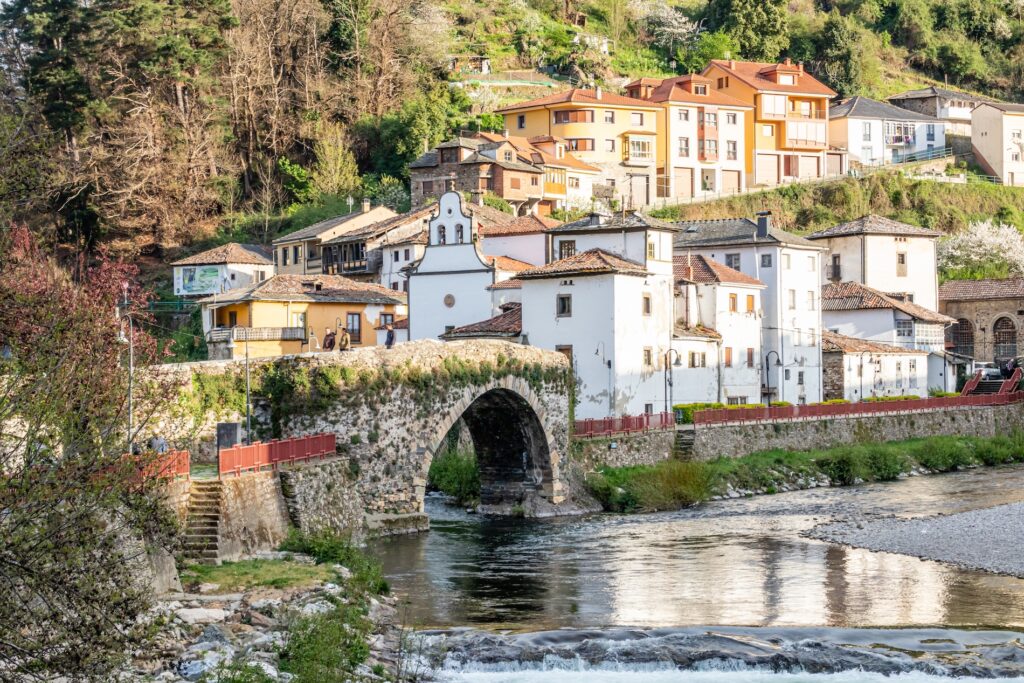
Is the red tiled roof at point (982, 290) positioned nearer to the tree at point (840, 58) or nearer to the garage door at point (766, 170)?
the garage door at point (766, 170)

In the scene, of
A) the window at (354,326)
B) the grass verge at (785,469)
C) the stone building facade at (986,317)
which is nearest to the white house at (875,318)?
the grass verge at (785,469)

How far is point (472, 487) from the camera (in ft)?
148

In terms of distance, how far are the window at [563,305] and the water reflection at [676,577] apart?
399 inches

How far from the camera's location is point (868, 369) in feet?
227

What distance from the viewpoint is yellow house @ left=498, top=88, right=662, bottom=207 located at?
3469 inches

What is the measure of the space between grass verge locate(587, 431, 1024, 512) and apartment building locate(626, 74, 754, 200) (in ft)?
106

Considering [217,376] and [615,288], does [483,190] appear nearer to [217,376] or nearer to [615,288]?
[615,288]

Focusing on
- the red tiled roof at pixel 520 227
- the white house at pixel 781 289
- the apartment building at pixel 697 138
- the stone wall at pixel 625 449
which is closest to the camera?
the stone wall at pixel 625 449

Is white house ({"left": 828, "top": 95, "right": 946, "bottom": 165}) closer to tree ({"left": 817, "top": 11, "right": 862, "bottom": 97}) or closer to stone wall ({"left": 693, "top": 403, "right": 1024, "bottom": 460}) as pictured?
tree ({"left": 817, "top": 11, "right": 862, "bottom": 97})

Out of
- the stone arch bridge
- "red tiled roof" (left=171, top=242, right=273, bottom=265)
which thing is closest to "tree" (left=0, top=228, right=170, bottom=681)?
the stone arch bridge

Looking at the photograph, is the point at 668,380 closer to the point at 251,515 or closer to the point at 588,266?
the point at 588,266

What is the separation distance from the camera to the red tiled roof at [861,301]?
238 ft

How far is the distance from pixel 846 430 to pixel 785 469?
7235 millimetres

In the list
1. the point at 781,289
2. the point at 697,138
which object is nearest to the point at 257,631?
the point at 781,289
